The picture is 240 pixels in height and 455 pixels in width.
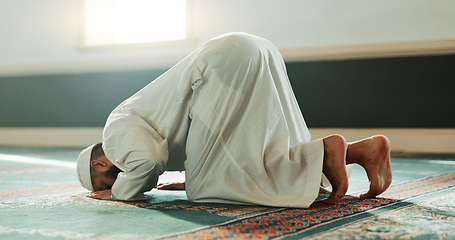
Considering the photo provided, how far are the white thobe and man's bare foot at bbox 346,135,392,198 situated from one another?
182mm

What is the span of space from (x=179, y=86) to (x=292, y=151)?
52 cm

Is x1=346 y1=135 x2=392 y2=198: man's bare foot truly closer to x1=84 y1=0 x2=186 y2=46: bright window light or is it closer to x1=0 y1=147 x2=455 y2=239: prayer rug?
x1=0 y1=147 x2=455 y2=239: prayer rug

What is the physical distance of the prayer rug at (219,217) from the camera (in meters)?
1.67

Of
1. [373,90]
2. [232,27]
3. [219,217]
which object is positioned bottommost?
[373,90]

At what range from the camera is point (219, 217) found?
75.8 inches

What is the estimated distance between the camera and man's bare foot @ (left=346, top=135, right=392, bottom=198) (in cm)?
213

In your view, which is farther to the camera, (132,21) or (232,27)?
(132,21)

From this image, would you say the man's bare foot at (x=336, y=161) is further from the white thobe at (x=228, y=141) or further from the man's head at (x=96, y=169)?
the man's head at (x=96, y=169)

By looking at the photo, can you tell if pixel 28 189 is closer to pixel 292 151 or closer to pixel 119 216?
pixel 119 216

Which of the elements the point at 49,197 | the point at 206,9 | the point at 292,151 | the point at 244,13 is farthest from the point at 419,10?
the point at 49,197

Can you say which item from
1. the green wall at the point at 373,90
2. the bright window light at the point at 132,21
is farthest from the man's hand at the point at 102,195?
the bright window light at the point at 132,21

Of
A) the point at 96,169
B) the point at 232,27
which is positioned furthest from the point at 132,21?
the point at 96,169

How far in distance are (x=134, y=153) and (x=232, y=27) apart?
393 cm

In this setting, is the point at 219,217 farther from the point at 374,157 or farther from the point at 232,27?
the point at 232,27
